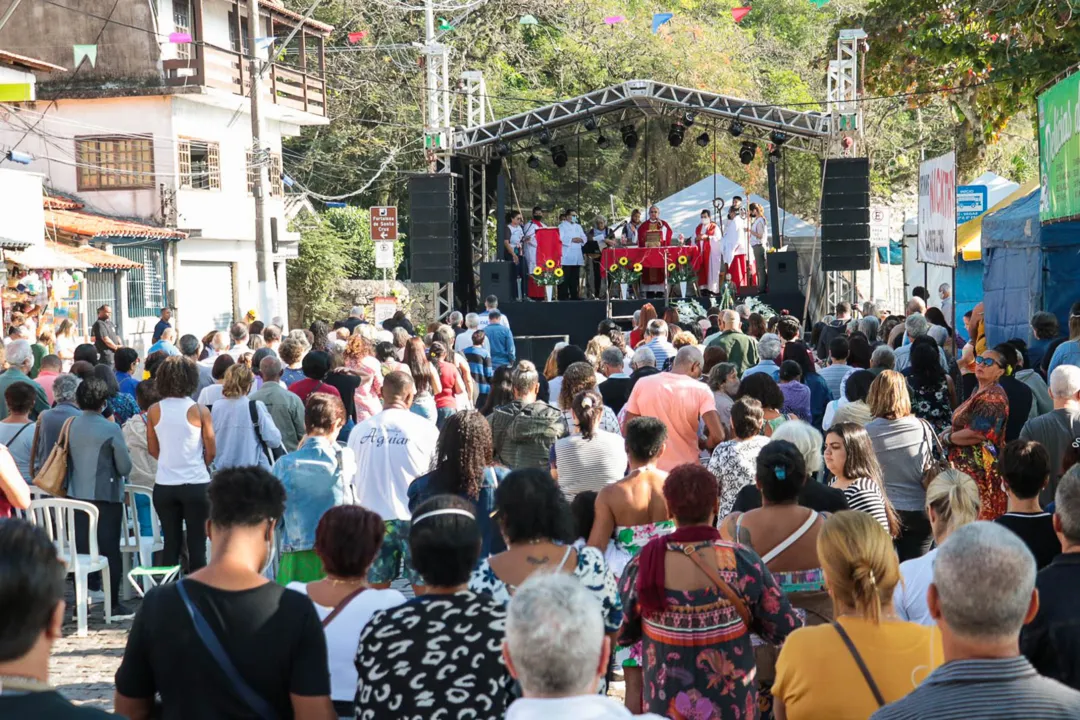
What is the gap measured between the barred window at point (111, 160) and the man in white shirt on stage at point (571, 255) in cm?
1136

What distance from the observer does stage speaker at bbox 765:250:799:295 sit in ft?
66.9

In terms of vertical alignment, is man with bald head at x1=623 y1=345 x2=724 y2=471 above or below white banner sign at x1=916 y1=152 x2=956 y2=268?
below

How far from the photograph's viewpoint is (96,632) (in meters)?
7.88

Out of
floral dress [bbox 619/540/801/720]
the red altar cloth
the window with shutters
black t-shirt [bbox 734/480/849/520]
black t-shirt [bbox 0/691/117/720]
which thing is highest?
the window with shutters

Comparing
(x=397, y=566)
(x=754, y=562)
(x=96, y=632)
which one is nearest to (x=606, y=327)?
(x=96, y=632)

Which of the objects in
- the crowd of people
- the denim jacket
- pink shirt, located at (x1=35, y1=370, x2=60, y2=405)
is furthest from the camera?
pink shirt, located at (x1=35, y1=370, x2=60, y2=405)

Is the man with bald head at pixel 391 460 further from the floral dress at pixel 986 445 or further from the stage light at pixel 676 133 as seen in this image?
the stage light at pixel 676 133

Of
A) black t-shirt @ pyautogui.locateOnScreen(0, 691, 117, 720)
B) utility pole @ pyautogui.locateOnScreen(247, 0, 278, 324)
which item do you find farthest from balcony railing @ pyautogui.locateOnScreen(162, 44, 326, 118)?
black t-shirt @ pyautogui.locateOnScreen(0, 691, 117, 720)

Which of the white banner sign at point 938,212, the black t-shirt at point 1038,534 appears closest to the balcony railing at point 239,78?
the white banner sign at point 938,212

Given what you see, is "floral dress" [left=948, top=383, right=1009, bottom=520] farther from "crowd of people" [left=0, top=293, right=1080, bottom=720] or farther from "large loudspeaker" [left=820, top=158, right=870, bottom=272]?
"large loudspeaker" [left=820, top=158, right=870, bottom=272]

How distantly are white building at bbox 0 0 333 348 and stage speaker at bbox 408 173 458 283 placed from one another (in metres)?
7.33

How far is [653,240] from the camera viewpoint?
70.4ft

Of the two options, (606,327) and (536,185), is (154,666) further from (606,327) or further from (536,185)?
(536,185)

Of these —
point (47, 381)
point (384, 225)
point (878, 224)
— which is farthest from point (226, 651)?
point (878, 224)
